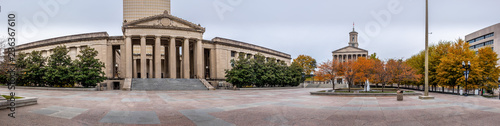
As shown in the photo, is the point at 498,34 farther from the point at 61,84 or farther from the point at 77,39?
the point at 77,39

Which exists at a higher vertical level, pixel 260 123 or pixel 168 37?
pixel 168 37

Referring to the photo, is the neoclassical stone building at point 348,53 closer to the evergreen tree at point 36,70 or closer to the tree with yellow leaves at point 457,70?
the tree with yellow leaves at point 457,70

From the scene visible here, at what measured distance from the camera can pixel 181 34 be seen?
49.8 meters

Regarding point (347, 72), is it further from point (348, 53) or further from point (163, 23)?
point (348, 53)

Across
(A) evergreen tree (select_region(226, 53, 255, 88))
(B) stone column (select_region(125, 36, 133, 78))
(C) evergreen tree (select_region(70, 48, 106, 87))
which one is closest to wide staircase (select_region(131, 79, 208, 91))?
(C) evergreen tree (select_region(70, 48, 106, 87))

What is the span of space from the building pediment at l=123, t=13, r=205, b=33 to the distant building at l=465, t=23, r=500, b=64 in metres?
58.8

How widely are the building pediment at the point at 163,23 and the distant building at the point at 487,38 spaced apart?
58.8m

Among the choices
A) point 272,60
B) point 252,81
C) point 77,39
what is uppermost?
point 77,39

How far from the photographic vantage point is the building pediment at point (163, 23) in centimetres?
4666

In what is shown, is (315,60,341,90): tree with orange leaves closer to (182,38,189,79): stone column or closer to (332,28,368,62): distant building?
(182,38,189,79): stone column

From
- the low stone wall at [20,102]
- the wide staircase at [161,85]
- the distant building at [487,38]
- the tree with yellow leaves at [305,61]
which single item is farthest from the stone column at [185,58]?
the distant building at [487,38]

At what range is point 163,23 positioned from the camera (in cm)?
4825

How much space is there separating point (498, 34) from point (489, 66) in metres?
39.5

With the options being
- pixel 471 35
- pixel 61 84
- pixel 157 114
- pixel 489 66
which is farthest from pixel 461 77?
pixel 471 35
